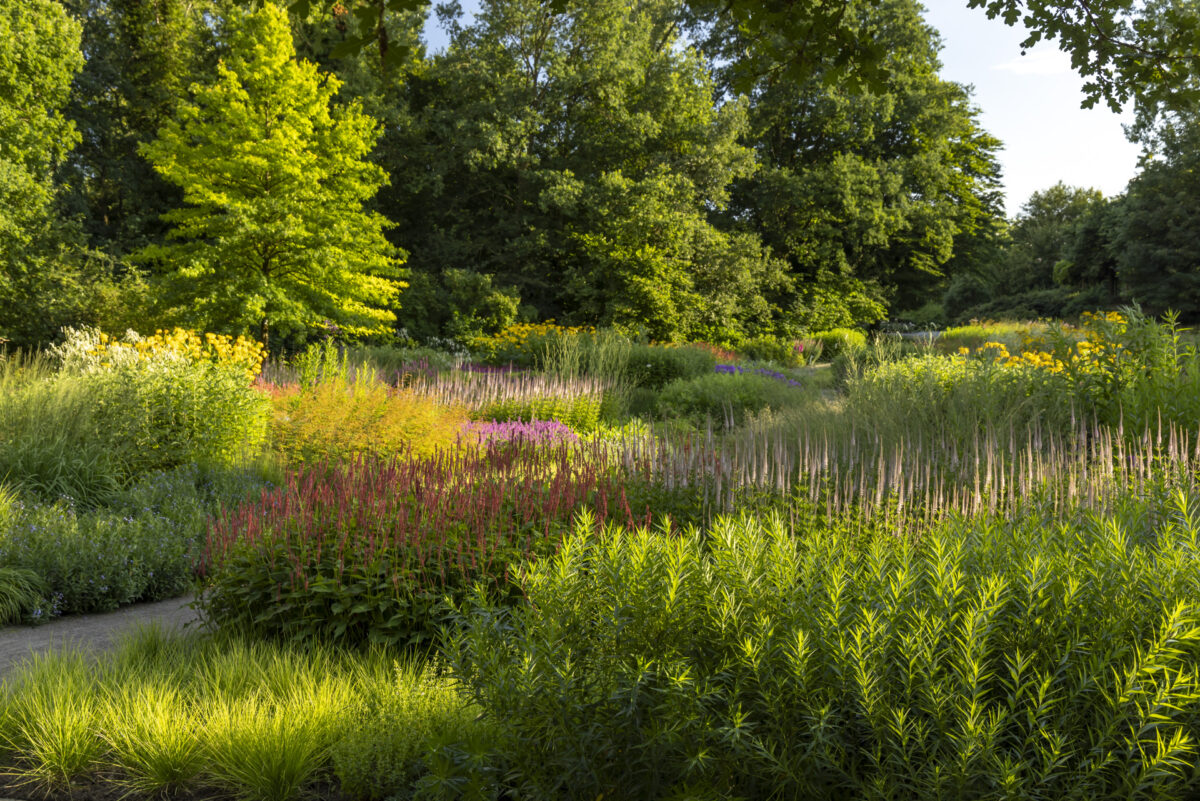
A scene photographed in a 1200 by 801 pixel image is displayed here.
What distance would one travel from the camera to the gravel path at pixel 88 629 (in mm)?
4250

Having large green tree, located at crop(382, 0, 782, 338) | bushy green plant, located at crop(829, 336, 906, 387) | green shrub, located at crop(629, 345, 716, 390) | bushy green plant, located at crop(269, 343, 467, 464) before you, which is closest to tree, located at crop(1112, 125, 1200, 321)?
large green tree, located at crop(382, 0, 782, 338)

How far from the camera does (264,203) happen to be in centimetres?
1644

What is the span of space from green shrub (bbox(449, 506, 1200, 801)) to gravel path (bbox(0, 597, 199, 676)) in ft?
9.67

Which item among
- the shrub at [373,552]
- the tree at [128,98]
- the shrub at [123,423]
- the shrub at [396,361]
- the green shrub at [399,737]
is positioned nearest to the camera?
the green shrub at [399,737]

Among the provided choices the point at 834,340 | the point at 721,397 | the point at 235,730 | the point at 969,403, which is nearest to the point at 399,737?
the point at 235,730

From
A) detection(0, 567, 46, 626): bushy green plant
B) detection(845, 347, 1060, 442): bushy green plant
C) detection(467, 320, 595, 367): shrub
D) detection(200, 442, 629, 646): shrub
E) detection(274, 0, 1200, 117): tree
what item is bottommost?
detection(0, 567, 46, 626): bushy green plant

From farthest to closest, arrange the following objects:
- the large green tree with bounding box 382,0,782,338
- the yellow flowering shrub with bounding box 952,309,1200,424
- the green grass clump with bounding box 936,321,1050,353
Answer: the large green tree with bounding box 382,0,782,338, the green grass clump with bounding box 936,321,1050,353, the yellow flowering shrub with bounding box 952,309,1200,424

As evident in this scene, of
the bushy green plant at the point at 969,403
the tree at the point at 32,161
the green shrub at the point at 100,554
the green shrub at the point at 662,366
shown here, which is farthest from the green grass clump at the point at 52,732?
the tree at the point at 32,161

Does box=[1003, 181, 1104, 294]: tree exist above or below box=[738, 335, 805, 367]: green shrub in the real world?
above

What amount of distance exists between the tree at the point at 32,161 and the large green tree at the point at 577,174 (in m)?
8.88

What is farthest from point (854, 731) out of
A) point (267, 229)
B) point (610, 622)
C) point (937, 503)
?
point (267, 229)

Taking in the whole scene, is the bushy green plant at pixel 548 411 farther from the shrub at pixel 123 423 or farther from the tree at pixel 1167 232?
the tree at pixel 1167 232

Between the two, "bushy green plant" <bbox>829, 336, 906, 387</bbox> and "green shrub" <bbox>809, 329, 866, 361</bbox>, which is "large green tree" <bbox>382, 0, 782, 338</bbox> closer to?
"green shrub" <bbox>809, 329, 866, 361</bbox>

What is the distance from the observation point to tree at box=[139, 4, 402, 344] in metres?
16.4
